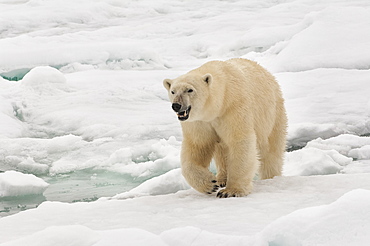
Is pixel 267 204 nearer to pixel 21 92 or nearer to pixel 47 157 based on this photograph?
pixel 47 157

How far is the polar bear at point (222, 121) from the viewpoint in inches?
138

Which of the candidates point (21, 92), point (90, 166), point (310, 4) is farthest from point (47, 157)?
point (310, 4)

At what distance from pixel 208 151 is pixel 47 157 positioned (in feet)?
13.1

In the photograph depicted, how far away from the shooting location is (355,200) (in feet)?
7.00

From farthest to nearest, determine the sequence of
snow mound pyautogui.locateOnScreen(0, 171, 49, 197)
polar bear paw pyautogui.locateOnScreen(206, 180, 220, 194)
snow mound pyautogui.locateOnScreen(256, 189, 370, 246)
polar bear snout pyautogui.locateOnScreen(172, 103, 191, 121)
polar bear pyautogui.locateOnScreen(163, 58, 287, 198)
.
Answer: snow mound pyautogui.locateOnScreen(0, 171, 49, 197) → polar bear paw pyautogui.locateOnScreen(206, 180, 220, 194) → polar bear pyautogui.locateOnScreen(163, 58, 287, 198) → polar bear snout pyautogui.locateOnScreen(172, 103, 191, 121) → snow mound pyautogui.locateOnScreen(256, 189, 370, 246)

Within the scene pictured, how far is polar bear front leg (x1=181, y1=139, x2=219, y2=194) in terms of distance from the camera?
12.0ft

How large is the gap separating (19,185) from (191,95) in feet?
10.2

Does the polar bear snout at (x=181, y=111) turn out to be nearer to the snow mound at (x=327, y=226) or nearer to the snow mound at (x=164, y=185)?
the snow mound at (x=327, y=226)

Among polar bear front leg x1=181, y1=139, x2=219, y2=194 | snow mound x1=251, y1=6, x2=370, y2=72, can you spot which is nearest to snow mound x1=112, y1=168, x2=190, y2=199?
polar bear front leg x1=181, y1=139, x2=219, y2=194

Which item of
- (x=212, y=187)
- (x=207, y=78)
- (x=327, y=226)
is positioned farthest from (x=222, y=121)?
(x=327, y=226)

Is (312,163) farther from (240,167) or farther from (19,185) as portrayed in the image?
(19,185)

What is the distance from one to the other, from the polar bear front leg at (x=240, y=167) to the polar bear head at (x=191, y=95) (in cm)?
34

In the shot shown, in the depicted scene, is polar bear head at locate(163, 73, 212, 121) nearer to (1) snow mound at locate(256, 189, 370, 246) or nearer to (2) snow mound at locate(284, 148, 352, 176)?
(1) snow mound at locate(256, 189, 370, 246)

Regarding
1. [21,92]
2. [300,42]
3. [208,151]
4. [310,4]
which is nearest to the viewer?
[208,151]
